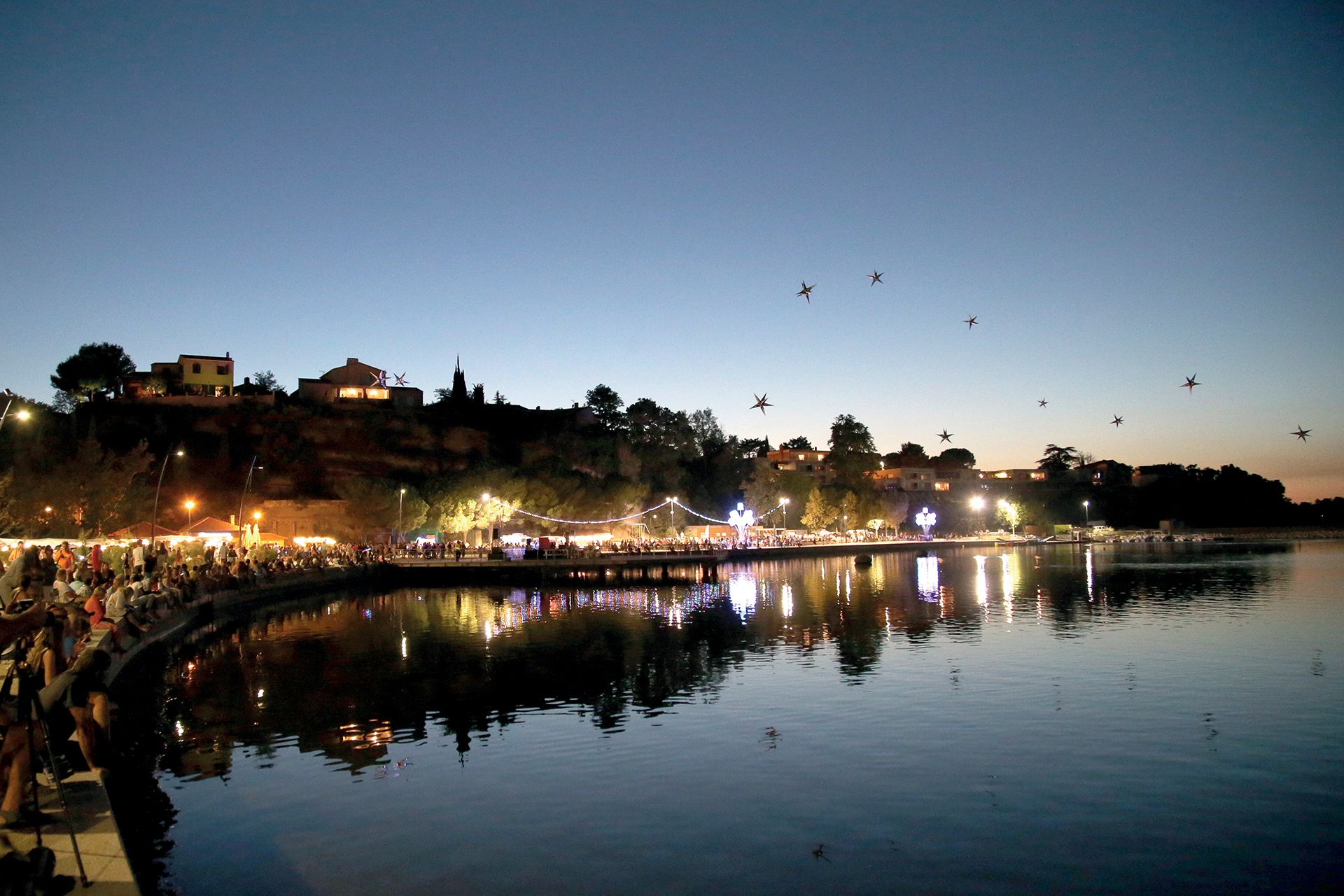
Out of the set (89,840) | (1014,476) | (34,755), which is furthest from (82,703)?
(1014,476)

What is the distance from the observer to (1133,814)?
38.7 ft

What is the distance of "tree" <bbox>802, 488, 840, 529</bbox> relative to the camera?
10481cm

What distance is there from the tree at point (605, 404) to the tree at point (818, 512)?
24163 millimetres

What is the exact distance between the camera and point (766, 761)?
47.7 feet

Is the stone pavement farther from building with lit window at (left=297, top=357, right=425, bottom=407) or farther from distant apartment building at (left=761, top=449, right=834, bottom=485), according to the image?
distant apartment building at (left=761, top=449, right=834, bottom=485)

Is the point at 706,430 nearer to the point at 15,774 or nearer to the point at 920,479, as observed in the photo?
the point at 920,479

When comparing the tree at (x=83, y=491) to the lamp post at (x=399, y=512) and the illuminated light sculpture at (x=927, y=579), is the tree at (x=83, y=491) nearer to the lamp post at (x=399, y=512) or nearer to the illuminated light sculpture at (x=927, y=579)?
the lamp post at (x=399, y=512)

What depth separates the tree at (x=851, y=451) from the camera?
11338 cm

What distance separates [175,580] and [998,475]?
16568cm

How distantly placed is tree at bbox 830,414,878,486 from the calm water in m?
82.6

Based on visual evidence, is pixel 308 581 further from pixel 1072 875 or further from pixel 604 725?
pixel 1072 875

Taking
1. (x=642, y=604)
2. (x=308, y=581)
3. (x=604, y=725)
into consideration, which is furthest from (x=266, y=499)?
(x=604, y=725)

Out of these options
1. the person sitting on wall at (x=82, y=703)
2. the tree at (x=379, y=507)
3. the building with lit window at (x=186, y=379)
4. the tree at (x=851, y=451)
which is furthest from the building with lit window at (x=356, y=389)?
the person sitting on wall at (x=82, y=703)

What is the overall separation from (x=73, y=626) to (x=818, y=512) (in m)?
94.4
